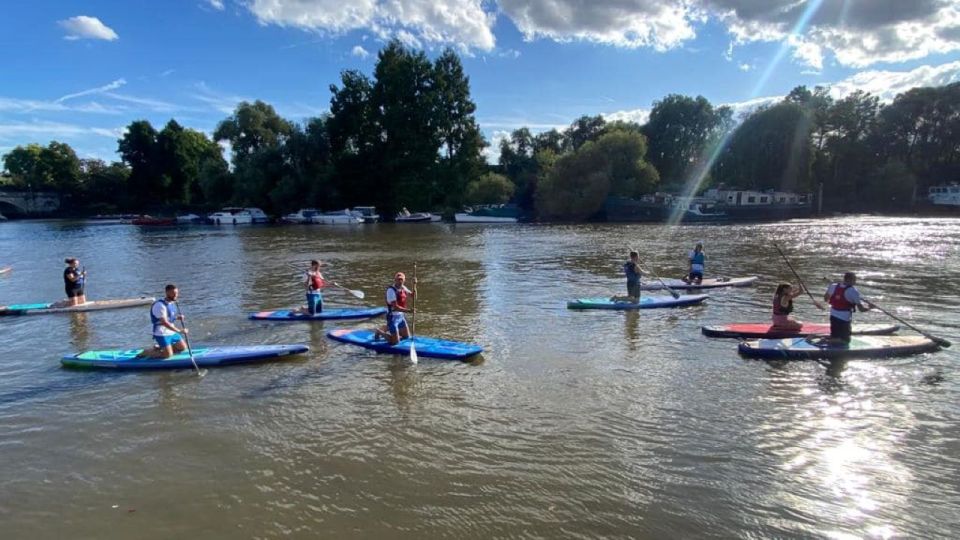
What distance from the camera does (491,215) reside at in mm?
86750

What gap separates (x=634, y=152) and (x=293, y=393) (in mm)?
76238

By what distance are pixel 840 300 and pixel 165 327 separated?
16.1 metres

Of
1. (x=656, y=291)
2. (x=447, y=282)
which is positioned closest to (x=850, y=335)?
(x=656, y=291)

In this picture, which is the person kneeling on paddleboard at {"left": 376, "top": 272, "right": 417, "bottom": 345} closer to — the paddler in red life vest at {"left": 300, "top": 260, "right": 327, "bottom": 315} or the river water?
the river water

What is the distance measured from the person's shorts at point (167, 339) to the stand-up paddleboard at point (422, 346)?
3.94m

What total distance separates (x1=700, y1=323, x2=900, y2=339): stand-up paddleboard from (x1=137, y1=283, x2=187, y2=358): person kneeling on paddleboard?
13.7m

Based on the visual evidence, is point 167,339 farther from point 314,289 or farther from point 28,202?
point 28,202

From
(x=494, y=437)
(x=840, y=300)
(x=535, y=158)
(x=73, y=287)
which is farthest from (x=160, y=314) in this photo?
(x=535, y=158)

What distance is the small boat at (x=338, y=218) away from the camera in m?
88.1

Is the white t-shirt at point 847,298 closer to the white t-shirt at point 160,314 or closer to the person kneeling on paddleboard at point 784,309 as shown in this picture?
the person kneeling on paddleboard at point 784,309

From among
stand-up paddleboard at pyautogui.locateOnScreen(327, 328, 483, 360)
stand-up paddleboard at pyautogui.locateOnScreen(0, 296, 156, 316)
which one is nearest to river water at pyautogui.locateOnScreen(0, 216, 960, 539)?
stand-up paddleboard at pyautogui.locateOnScreen(327, 328, 483, 360)

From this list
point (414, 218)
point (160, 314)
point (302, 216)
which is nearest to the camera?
point (160, 314)

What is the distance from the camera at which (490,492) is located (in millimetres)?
8000

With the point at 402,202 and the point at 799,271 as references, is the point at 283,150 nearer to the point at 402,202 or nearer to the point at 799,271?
the point at 402,202
